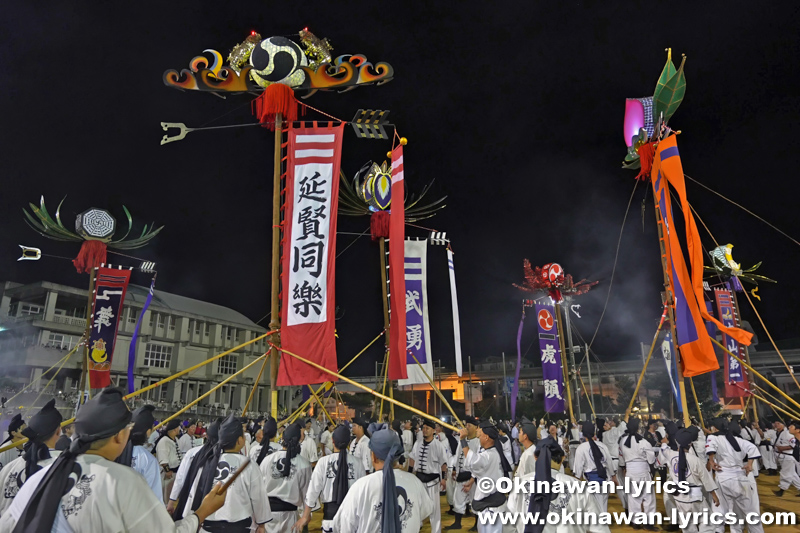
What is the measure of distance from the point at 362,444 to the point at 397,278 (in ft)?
15.7

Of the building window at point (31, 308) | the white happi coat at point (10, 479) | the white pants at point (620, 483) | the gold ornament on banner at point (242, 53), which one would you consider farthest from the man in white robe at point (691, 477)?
the building window at point (31, 308)

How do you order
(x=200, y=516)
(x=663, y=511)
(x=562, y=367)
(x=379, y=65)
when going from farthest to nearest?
(x=562, y=367), (x=663, y=511), (x=379, y=65), (x=200, y=516)

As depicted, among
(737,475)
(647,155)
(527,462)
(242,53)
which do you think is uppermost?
(242,53)

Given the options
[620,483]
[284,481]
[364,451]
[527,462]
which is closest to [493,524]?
[527,462]

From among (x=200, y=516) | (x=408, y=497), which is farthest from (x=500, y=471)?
(x=200, y=516)

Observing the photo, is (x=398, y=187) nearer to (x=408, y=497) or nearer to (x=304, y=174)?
(x=304, y=174)

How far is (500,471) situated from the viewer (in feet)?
28.8

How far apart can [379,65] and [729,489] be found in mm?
10403

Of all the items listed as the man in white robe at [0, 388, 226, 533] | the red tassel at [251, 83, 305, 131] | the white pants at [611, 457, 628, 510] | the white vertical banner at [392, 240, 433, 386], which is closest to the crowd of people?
the man in white robe at [0, 388, 226, 533]

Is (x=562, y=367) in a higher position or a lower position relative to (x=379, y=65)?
lower

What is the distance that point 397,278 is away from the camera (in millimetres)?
8000

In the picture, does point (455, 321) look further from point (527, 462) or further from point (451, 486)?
point (527, 462)

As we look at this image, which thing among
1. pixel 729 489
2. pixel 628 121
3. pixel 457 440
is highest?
pixel 628 121

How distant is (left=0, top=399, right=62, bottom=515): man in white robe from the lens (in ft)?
15.4
